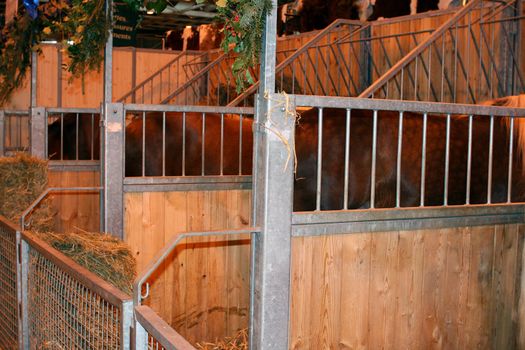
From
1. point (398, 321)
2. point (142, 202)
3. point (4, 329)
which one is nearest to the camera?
point (398, 321)

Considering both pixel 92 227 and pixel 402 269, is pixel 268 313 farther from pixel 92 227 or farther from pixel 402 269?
pixel 92 227

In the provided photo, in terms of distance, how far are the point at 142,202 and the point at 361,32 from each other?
409cm

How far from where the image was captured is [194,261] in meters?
3.62

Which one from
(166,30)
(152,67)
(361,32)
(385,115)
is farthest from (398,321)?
(166,30)

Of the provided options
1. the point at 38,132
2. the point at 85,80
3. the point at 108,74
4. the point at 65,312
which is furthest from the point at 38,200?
the point at 85,80

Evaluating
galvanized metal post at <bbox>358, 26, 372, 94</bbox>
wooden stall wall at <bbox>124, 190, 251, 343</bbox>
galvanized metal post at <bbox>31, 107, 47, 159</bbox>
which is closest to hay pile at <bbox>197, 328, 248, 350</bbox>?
wooden stall wall at <bbox>124, 190, 251, 343</bbox>

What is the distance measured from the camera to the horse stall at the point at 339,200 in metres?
1.99

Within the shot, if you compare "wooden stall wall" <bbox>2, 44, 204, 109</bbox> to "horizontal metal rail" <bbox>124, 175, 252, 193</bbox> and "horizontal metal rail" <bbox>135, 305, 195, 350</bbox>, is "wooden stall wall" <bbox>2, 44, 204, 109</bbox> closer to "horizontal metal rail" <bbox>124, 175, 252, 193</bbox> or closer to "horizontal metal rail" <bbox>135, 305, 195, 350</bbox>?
"horizontal metal rail" <bbox>124, 175, 252, 193</bbox>

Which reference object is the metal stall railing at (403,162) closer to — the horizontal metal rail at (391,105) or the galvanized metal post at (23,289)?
the horizontal metal rail at (391,105)

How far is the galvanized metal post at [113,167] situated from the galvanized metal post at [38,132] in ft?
4.77

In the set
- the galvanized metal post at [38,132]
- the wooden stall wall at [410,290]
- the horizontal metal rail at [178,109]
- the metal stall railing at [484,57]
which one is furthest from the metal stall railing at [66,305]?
the metal stall railing at [484,57]

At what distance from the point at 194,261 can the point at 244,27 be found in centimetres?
200

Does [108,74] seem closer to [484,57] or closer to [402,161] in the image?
[402,161]

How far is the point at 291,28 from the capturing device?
26.8ft
